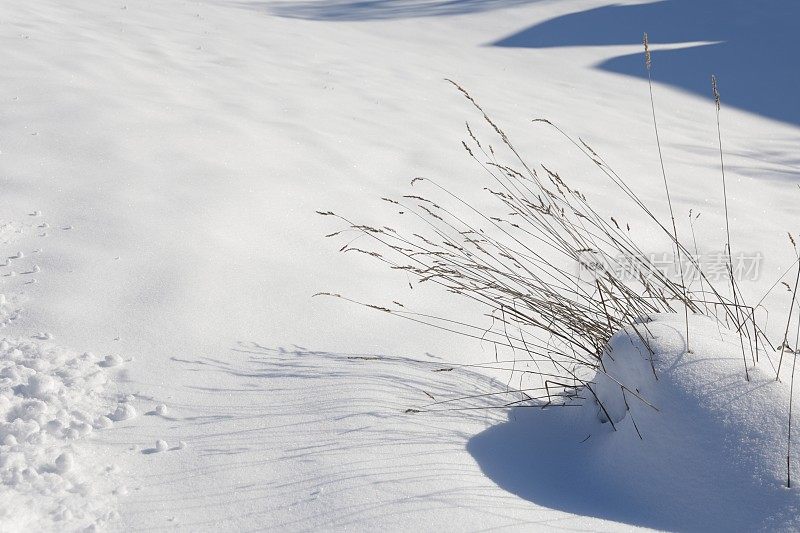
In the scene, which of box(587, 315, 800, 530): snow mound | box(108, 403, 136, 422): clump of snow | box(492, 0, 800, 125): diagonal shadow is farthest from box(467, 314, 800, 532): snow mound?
box(492, 0, 800, 125): diagonal shadow

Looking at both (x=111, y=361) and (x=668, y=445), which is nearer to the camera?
(x=668, y=445)

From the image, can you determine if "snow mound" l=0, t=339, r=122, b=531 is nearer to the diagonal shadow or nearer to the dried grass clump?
the dried grass clump

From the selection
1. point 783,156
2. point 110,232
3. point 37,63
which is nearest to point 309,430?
point 110,232

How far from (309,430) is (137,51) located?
4563 millimetres

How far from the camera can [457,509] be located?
5.03ft

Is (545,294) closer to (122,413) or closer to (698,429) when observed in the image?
Answer: (698,429)

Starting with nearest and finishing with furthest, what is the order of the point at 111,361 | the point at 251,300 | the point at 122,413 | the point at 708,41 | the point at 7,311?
the point at 122,413, the point at 111,361, the point at 7,311, the point at 251,300, the point at 708,41

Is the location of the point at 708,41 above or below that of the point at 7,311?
above

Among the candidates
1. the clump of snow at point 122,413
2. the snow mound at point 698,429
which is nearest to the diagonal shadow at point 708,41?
the snow mound at point 698,429

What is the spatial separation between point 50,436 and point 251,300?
83 cm

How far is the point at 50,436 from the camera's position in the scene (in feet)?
5.54

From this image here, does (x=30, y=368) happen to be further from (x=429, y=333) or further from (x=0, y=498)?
(x=429, y=333)

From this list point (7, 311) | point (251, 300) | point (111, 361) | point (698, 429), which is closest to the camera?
point (698, 429)

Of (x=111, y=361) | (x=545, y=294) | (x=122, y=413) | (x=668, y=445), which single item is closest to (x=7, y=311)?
(x=111, y=361)
